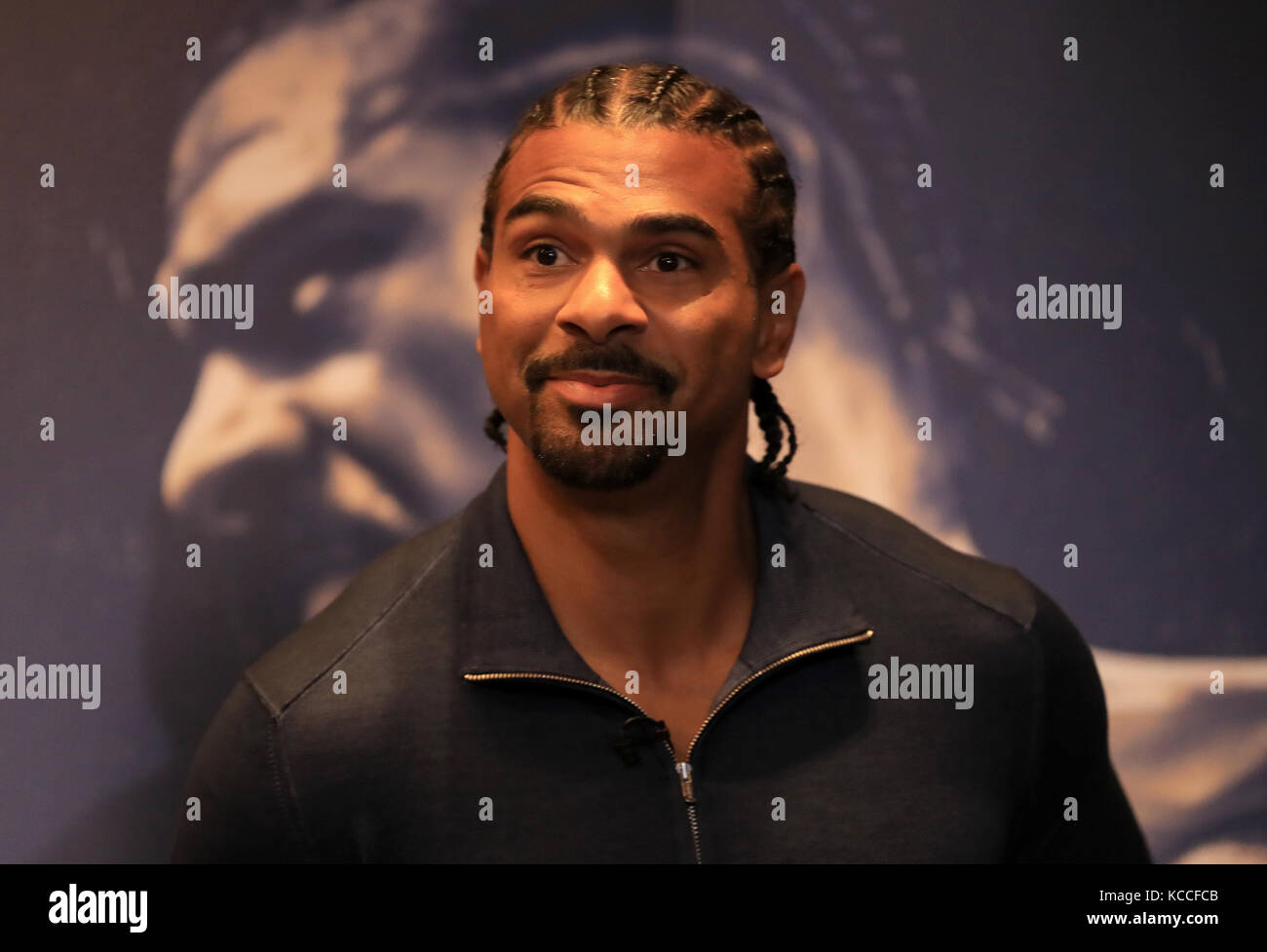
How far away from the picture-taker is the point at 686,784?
5.77 feet

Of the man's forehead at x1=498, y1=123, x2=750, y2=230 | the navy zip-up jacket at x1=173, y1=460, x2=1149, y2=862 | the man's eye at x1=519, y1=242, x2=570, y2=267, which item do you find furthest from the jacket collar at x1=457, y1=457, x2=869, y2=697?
the man's forehead at x1=498, y1=123, x2=750, y2=230

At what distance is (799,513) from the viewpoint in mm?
2006

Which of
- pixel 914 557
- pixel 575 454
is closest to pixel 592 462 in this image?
pixel 575 454

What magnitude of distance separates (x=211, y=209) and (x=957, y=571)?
140 centimetres

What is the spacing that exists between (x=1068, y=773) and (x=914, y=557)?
16.6 inches

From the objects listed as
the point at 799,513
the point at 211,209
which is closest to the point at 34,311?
the point at 211,209

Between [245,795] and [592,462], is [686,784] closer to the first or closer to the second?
[592,462]

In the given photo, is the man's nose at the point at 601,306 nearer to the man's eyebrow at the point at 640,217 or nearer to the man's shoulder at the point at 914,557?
the man's eyebrow at the point at 640,217

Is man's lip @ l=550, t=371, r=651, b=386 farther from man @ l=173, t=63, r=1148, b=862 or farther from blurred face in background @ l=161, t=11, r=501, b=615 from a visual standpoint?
blurred face in background @ l=161, t=11, r=501, b=615

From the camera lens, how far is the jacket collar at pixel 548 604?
69.1 inches

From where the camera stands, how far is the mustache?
1724mm

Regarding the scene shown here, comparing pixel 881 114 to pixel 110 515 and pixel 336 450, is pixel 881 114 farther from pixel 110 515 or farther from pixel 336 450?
pixel 110 515
